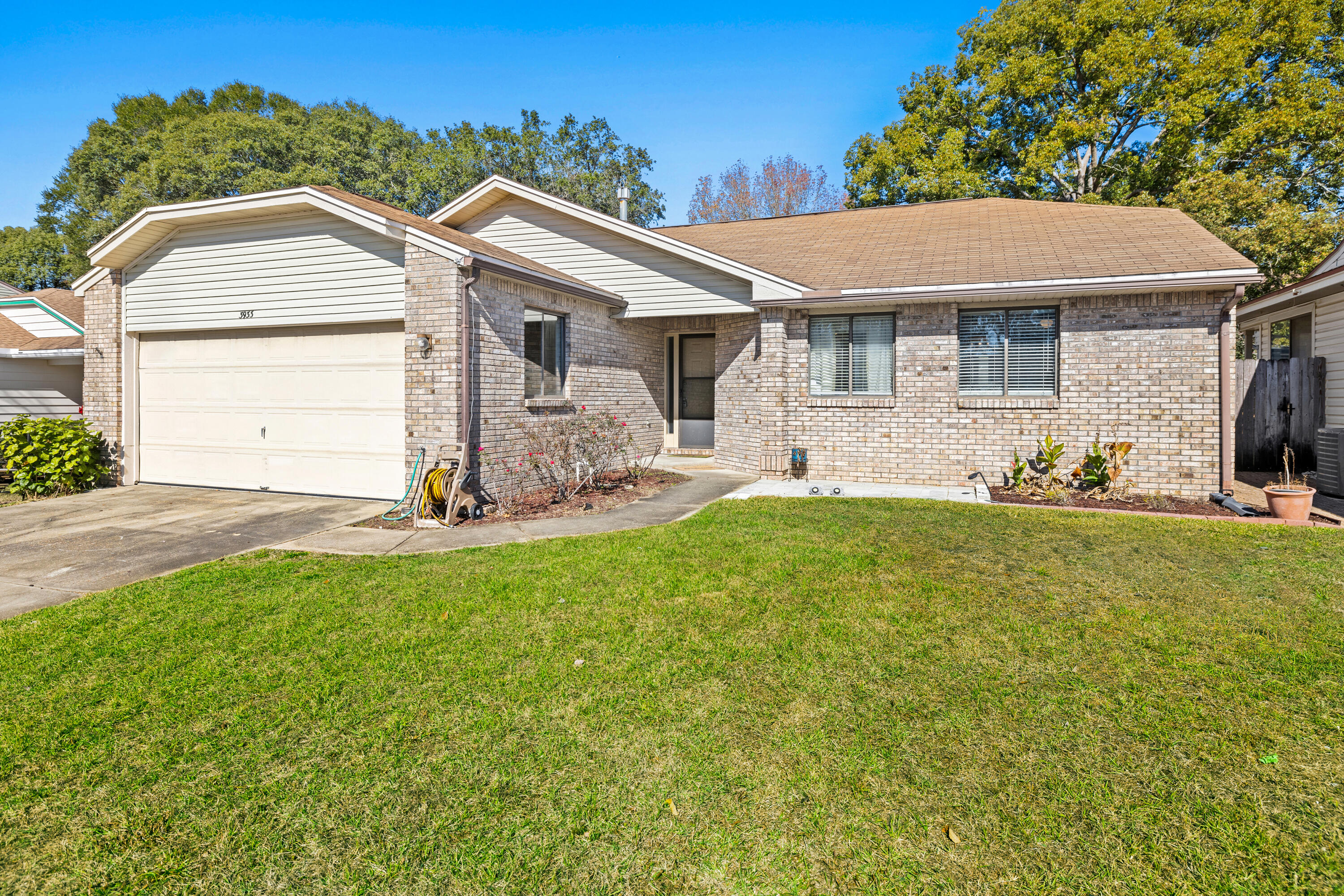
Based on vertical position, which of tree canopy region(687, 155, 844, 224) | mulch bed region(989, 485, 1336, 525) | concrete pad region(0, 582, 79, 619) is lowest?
concrete pad region(0, 582, 79, 619)

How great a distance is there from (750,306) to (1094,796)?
974 centimetres

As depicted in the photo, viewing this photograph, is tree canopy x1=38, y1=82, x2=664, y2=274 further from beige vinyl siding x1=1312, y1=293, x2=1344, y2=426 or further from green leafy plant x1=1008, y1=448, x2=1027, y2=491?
beige vinyl siding x1=1312, y1=293, x2=1344, y2=426

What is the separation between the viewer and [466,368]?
852cm

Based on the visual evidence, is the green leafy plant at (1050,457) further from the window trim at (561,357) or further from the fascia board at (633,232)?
the window trim at (561,357)

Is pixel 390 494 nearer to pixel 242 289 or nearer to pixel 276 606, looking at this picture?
pixel 242 289

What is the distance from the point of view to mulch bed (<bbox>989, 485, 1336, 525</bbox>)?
853 cm

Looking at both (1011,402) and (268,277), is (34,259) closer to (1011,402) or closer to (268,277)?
(268,277)

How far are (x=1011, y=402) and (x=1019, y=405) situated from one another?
0.12 meters

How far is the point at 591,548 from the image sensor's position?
658 centimetres

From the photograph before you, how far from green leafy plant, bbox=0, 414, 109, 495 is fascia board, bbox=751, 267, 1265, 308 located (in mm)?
10759

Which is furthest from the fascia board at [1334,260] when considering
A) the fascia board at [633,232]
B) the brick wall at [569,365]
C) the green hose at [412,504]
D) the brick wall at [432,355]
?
the green hose at [412,504]

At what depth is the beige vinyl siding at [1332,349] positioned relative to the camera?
10764 millimetres

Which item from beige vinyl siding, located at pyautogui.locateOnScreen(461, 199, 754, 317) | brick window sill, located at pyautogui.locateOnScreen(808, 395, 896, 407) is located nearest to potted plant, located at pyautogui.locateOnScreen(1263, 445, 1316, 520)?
brick window sill, located at pyautogui.locateOnScreen(808, 395, 896, 407)

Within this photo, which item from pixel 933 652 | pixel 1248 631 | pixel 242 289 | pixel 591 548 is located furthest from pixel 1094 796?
pixel 242 289
